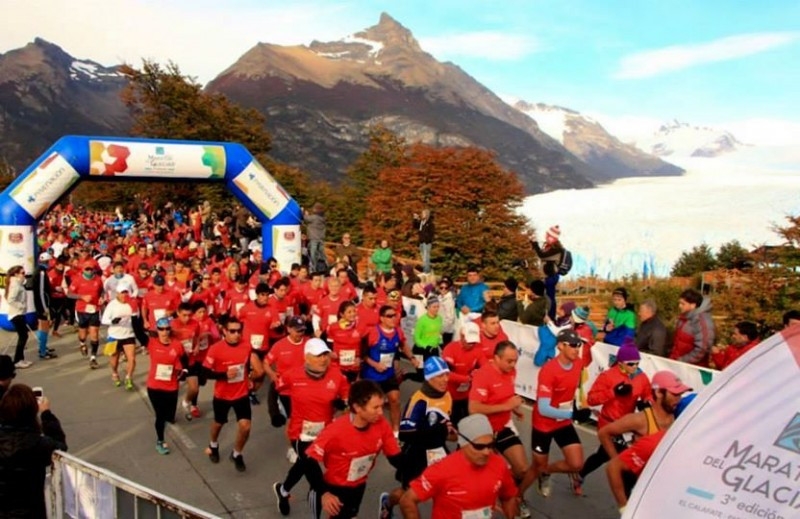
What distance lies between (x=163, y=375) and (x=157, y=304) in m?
3.30

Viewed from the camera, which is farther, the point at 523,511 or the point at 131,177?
the point at 131,177

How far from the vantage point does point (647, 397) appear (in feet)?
21.2

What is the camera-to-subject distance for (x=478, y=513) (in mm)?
4363

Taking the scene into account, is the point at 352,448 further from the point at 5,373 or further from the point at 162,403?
the point at 162,403

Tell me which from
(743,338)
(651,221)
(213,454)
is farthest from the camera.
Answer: (651,221)

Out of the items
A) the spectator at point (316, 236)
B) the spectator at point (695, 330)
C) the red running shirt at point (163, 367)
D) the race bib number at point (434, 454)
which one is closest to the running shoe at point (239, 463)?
the red running shirt at point (163, 367)

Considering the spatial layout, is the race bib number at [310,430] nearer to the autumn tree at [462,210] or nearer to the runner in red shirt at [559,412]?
the runner in red shirt at [559,412]

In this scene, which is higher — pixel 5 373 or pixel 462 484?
pixel 5 373

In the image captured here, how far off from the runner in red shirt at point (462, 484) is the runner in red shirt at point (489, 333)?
3.37 m

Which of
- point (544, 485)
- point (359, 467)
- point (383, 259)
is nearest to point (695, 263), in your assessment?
point (383, 259)

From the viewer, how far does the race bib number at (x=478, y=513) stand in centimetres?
432

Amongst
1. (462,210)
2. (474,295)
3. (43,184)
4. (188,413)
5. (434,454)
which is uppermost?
(43,184)

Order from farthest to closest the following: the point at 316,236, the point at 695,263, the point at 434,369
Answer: the point at 695,263, the point at 316,236, the point at 434,369

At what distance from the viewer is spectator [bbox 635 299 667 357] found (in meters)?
8.72
